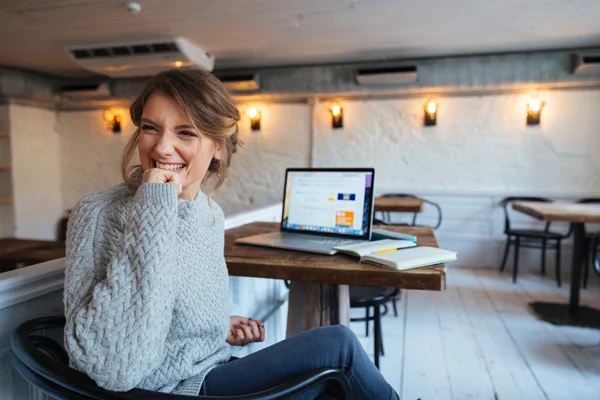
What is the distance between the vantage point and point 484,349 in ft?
7.48

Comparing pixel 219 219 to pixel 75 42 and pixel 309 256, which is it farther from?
pixel 75 42

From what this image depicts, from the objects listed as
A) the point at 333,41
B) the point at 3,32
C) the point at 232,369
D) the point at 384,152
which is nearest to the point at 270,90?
the point at 333,41

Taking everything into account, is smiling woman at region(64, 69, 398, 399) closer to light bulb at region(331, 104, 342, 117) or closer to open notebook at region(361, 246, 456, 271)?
open notebook at region(361, 246, 456, 271)

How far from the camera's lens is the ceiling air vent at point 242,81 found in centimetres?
439

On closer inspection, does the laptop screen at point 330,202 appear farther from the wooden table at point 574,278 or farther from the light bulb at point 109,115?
the light bulb at point 109,115

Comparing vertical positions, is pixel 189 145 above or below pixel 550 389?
above

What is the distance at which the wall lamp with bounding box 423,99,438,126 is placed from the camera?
431cm

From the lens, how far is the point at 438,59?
13.4 feet

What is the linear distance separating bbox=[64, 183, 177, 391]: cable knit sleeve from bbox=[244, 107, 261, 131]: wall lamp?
430cm

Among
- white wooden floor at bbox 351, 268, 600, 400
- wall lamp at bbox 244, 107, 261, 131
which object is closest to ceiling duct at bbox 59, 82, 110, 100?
wall lamp at bbox 244, 107, 261, 131

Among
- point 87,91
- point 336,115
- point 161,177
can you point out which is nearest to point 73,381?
point 161,177

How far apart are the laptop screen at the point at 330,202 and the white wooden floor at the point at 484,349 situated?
40.3 inches

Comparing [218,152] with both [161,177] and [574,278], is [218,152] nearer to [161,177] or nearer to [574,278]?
[161,177]

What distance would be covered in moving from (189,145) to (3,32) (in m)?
3.84
